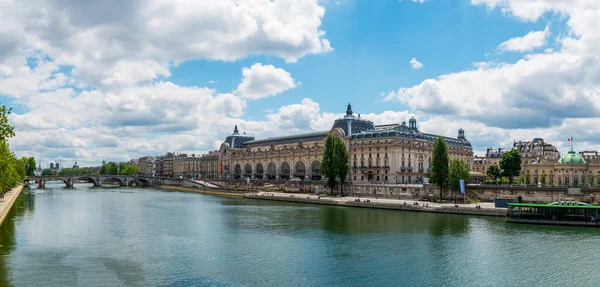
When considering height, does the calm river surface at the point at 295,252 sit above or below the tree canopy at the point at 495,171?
below

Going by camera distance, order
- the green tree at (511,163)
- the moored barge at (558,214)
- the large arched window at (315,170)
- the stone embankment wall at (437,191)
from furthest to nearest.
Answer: the large arched window at (315,170)
the green tree at (511,163)
the stone embankment wall at (437,191)
the moored barge at (558,214)

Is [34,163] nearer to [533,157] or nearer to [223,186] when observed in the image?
[223,186]

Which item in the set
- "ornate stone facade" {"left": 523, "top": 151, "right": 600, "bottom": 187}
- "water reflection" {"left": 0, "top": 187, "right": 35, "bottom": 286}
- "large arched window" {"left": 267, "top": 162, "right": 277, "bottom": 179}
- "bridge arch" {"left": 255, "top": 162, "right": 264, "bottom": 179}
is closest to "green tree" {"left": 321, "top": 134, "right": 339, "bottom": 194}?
"ornate stone facade" {"left": 523, "top": 151, "right": 600, "bottom": 187}

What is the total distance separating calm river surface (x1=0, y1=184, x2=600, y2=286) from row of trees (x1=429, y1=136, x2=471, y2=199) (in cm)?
1391

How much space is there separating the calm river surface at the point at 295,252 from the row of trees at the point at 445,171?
1391 centimetres

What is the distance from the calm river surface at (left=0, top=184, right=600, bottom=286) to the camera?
34.4m

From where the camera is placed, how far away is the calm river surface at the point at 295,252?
34406 millimetres

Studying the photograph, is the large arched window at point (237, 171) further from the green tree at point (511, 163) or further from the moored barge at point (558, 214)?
the moored barge at point (558, 214)

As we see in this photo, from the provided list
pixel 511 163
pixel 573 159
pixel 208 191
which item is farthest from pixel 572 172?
pixel 208 191

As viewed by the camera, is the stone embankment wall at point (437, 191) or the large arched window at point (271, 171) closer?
the stone embankment wall at point (437, 191)

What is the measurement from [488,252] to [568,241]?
10997mm

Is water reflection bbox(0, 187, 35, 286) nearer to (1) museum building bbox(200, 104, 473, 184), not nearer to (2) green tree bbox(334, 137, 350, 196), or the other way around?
(2) green tree bbox(334, 137, 350, 196)

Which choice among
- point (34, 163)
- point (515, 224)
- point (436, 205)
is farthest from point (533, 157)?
point (34, 163)

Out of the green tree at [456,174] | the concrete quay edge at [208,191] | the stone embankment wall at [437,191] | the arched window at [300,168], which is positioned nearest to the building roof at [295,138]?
the arched window at [300,168]
